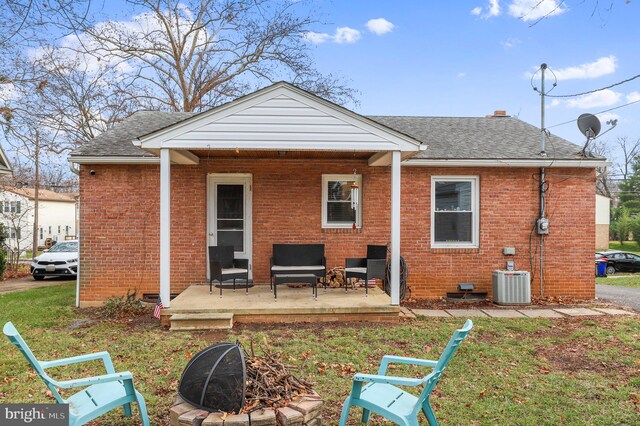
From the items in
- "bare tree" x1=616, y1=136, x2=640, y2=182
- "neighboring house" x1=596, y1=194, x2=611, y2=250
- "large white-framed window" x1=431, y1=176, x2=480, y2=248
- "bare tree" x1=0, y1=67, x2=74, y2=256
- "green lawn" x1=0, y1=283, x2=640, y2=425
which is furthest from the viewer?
"bare tree" x1=616, y1=136, x2=640, y2=182

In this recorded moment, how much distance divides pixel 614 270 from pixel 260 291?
21.7 metres

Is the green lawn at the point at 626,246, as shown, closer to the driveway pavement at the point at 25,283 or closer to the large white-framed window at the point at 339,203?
the large white-framed window at the point at 339,203

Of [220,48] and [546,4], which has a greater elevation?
[220,48]

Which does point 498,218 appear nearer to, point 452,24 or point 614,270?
point 452,24

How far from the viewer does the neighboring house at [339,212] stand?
29.0 ft

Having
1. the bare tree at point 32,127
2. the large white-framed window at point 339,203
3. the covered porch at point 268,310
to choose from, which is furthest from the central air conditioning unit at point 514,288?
the bare tree at point 32,127

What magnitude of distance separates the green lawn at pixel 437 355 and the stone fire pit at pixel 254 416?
74 cm

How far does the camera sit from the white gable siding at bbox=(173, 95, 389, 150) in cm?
713

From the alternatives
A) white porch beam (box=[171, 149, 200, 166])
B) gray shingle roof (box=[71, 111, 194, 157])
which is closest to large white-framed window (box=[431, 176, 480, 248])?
white porch beam (box=[171, 149, 200, 166])

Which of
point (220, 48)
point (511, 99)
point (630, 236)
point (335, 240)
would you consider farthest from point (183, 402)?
point (630, 236)

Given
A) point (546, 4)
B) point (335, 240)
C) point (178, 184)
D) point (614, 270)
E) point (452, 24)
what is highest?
point (452, 24)

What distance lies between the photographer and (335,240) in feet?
30.2

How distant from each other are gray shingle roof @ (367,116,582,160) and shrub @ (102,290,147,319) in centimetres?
645

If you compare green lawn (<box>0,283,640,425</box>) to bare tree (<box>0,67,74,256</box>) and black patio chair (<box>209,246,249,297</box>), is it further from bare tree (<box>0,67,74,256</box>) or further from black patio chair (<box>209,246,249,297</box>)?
bare tree (<box>0,67,74,256</box>)
